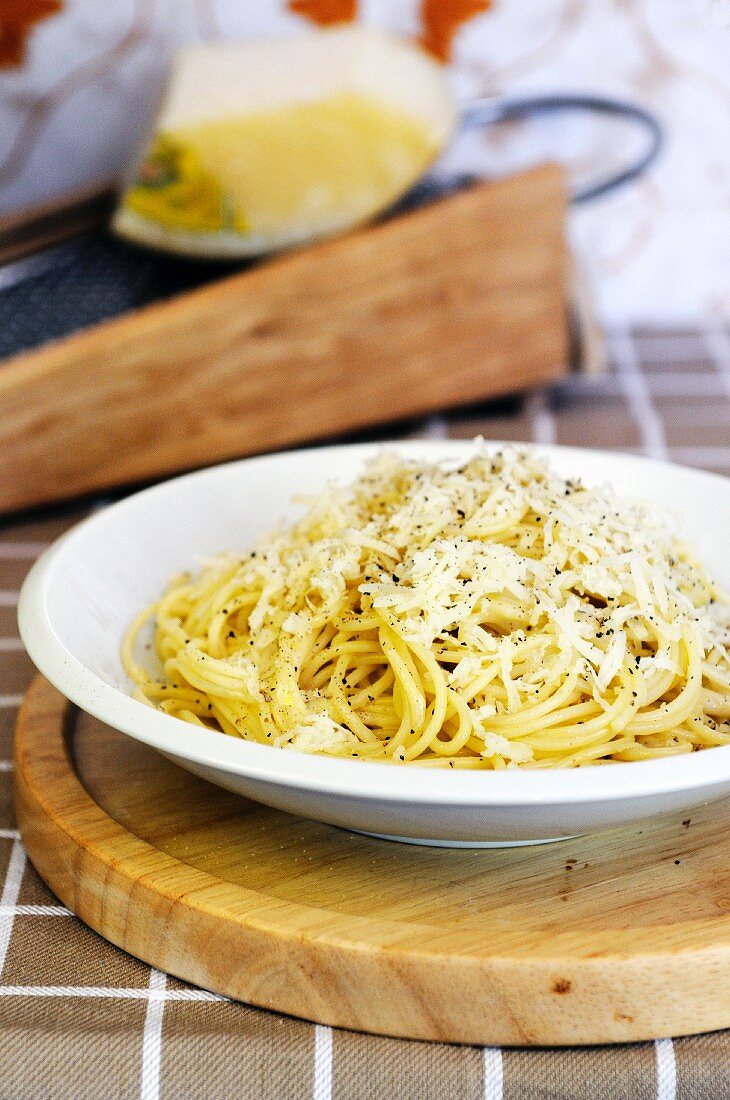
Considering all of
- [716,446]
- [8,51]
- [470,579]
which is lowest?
[716,446]

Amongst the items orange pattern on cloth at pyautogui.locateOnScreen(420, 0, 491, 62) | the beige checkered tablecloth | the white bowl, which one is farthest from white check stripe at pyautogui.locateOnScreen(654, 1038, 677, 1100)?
orange pattern on cloth at pyautogui.locateOnScreen(420, 0, 491, 62)

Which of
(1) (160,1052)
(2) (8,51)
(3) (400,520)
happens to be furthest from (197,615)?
(2) (8,51)

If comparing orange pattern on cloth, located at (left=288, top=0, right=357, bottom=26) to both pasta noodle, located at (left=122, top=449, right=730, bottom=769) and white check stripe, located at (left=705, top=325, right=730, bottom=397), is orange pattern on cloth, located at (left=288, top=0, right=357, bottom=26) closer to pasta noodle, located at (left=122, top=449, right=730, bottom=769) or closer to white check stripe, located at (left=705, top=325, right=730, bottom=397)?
white check stripe, located at (left=705, top=325, right=730, bottom=397)

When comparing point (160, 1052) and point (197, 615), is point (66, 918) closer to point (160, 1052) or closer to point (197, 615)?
point (160, 1052)

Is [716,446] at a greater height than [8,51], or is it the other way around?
[8,51]

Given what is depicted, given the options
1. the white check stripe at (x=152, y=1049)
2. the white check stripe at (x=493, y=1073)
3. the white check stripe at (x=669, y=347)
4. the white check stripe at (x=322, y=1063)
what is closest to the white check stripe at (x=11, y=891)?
the white check stripe at (x=152, y=1049)

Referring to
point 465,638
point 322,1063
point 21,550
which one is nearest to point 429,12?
point 21,550
